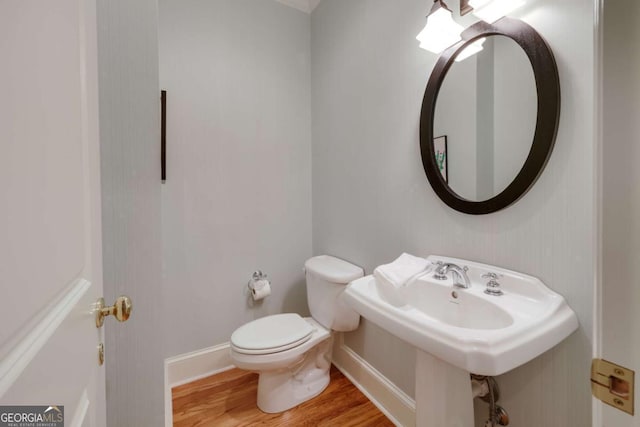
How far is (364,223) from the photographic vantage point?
1611mm

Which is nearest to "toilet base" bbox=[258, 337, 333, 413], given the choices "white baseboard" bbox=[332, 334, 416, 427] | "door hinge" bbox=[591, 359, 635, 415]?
"white baseboard" bbox=[332, 334, 416, 427]

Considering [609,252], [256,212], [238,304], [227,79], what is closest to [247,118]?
[227,79]

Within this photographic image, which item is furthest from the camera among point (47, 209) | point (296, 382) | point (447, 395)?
point (296, 382)

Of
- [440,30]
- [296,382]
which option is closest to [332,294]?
[296,382]

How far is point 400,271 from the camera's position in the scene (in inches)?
41.4

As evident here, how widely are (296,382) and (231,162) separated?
4.76ft

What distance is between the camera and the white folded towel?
39.3 inches

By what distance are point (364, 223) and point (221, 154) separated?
107 centimetres

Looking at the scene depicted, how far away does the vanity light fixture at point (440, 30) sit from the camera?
40.3 inches

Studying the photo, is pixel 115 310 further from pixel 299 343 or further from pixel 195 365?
pixel 195 365

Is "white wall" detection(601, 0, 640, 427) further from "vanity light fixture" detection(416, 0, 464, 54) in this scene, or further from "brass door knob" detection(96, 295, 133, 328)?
"brass door knob" detection(96, 295, 133, 328)

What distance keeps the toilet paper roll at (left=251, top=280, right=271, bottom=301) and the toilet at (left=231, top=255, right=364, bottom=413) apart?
9.6 inches

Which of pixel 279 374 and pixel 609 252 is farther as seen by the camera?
pixel 279 374

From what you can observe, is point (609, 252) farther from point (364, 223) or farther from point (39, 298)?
point (364, 223)
